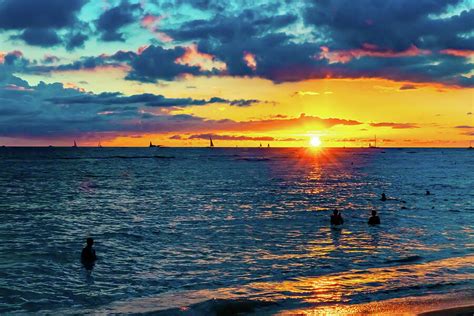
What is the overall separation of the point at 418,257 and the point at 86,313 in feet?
63.4

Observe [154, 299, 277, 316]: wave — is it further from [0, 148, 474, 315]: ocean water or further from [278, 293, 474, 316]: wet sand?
[278, 293, 474, 316]: wet sand

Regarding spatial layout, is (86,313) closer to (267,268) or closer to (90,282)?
(90,282)

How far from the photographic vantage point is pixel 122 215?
152 ft

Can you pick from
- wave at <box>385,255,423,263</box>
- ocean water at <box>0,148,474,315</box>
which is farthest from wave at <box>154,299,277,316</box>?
wave at <box>385,255,423,263</box>

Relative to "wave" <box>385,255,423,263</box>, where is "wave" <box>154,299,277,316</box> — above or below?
above

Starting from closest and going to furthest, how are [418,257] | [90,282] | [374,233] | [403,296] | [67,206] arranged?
[403,296] → [90,282] → [418,257] → [374,233] → [67,206]

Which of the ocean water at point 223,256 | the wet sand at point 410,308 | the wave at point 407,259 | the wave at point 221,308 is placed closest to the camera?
the wet sand at point 410,308

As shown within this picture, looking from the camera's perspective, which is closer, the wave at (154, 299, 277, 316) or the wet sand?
the wet sand

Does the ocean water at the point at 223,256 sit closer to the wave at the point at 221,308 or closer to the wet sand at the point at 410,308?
the wave at the point at 221,308

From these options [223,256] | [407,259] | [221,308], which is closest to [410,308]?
[221,308]

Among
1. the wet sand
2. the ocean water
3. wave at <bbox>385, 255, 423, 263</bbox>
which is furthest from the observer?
wave at <bbox>385, 255, 423, 263</bbox>

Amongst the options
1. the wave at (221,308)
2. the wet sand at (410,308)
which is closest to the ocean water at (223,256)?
the wave at (221,308)

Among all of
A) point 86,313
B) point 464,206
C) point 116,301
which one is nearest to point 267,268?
point 116,301

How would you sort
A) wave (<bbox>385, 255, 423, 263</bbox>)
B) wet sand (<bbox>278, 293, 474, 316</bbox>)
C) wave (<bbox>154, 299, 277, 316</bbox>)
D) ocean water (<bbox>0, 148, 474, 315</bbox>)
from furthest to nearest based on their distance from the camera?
wave (<bbox>385, 255, 423, 263</bbox>) < ocean water (<bbox>0, 148, 474, 315</bbox>) < wave (<bbox>154, 299, 277, 316</bbox>) < wet sand (<bbox>278, 293, 474, 316</bbox>)
